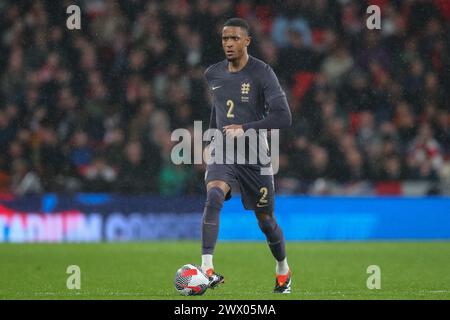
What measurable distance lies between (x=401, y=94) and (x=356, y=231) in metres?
2.66

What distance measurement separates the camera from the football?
7589 mm

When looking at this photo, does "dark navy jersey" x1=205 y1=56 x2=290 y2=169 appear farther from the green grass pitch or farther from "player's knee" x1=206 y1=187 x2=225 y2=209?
the green grass pitch

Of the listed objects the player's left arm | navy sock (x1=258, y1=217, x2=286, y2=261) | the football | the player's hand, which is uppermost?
the player's left arm

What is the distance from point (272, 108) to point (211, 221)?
1015 millimetres

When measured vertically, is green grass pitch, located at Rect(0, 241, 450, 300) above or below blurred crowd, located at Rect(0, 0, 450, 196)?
below

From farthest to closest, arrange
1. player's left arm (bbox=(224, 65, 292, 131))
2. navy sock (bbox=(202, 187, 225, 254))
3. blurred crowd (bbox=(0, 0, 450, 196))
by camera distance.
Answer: blurred crowd (bbox=(0, 0, 450, 196)) < player's left arm (bbox=(224, 65, 292, 131)) < navy sock (bbox=(202, 187, 225, 254))

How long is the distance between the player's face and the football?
1.73 meters

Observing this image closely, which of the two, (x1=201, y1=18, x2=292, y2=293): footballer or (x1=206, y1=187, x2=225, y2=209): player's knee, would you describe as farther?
(x1=201, y1=18, x2=292, y2=293): footballer

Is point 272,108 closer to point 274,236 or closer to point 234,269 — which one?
point 274,236

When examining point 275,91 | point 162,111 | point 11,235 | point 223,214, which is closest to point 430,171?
point 223,214

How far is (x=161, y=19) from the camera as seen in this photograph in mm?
17344

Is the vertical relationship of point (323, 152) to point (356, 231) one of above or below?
above

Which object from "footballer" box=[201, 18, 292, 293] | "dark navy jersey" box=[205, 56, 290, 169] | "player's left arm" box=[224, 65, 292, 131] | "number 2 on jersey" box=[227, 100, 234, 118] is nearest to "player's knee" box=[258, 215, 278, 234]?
"footballer" box=[201, 18, 292, 293]

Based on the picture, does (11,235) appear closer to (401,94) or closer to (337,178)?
(337,178)
